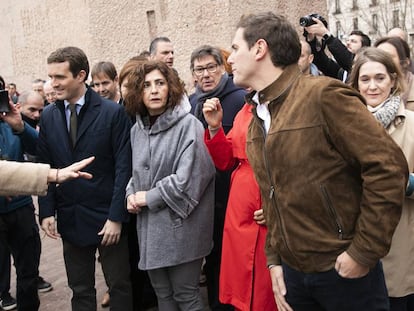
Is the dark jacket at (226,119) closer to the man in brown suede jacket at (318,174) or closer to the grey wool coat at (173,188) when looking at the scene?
the grey wool coat at (173,188)

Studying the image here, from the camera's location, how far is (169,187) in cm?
279

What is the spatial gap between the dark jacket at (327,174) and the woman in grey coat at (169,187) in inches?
38.1

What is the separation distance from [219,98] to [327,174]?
1.72 metres

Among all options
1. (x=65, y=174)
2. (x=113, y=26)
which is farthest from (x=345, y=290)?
(x=113, y=26)

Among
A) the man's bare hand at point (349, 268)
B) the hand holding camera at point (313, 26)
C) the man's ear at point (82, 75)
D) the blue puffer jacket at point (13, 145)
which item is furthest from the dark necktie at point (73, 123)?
the hand holding camera at point (313, 26)

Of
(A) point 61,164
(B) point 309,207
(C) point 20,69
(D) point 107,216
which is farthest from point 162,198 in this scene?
(C) point 20,69

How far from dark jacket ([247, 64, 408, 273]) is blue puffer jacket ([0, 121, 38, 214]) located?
7.26 feet

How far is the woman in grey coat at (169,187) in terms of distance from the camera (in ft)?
9.30

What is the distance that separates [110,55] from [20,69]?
5906mm

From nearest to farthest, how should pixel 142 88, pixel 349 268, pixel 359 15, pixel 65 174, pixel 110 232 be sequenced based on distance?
pixel 349 268 → pixel 65 174 → pixel 142 88 → pixel 110 232 → pixel 359 15

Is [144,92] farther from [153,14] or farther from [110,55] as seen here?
[110,55]

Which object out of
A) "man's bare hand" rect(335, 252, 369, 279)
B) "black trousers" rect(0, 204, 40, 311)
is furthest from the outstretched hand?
"man's bare hand" rect(335, 252, 369, 279)

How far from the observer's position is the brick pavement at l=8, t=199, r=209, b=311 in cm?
419

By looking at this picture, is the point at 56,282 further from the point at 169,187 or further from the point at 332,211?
the point at 332,211
